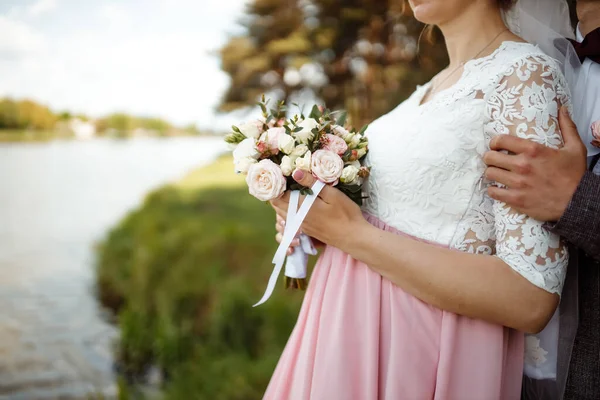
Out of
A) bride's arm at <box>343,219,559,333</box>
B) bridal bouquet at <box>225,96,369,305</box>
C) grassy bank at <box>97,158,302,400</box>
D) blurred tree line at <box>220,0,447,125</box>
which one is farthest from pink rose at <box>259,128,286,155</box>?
blurred tree line at <box>220,0,447,125</box>

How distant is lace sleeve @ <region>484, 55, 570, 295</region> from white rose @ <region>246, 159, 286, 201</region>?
0.53 meters

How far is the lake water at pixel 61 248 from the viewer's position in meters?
5.81

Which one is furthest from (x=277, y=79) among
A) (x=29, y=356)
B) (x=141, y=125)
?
Result: (x=29, y=356)

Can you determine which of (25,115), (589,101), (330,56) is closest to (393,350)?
(589,101)

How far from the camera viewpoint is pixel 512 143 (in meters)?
1.09

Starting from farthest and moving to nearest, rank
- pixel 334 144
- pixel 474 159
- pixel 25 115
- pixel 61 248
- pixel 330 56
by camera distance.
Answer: pixel 330 56
pixel 61 248
pixel 25 115
pixel 334 144
pixel 474 159

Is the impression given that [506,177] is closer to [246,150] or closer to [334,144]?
[334,144]

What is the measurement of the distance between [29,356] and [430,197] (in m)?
6.58

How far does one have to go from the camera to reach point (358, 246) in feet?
4.06

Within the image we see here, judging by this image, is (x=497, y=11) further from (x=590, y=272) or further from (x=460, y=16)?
(x=590, y=272)

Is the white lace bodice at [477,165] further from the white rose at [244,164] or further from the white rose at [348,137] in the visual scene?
the white rose at [244,164]

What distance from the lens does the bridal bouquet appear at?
1.22 metres

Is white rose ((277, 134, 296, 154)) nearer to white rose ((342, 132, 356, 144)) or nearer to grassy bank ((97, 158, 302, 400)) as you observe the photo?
white rose ((342, 132, 356, 144))

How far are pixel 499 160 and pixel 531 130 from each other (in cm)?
10
